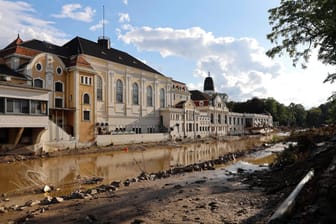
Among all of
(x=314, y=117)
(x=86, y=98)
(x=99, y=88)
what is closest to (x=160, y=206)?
(x=86, y=98)

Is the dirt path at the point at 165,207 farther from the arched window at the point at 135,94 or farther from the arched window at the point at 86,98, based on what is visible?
the arched window at the point at 135,94

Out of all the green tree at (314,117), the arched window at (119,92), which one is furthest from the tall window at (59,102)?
the green tree at (314,117)

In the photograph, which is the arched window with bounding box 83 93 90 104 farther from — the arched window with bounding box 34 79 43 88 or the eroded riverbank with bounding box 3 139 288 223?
the eroded riverbank with bounding box 3 139 288 223

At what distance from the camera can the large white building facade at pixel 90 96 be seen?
104 feet

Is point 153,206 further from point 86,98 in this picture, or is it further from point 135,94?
point 135,94

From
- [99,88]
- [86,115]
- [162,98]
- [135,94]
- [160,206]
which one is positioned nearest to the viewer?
[160,206]

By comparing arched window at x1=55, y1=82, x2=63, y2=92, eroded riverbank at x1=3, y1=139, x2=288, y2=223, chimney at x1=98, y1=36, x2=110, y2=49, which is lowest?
eroded riverbank at x1=3, y1=139, x2=288, y2=223

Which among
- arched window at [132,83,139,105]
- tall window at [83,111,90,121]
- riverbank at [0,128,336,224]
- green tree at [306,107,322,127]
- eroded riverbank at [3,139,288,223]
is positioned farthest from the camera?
green tree at [306,107,322,127]

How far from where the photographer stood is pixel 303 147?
63.6ft

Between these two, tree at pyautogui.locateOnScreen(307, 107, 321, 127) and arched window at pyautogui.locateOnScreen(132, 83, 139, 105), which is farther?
tree at pyautogui.locateOnScreen(307, 107, 321, 127)

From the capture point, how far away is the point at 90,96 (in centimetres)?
4206

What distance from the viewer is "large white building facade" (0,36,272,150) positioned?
1243 inches

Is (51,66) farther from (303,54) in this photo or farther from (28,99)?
(303,54)

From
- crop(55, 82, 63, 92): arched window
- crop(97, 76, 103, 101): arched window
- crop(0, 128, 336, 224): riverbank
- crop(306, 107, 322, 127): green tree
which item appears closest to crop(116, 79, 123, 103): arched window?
crop(97, 76, 103, 101): arched window
